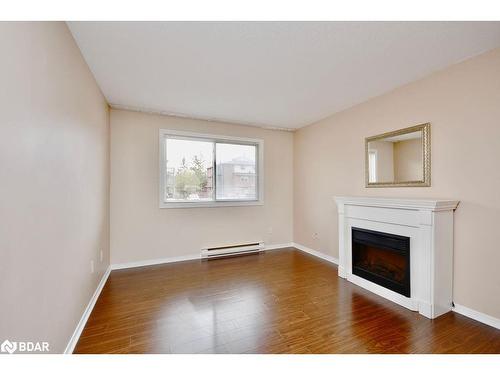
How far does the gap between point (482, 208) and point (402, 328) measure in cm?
132

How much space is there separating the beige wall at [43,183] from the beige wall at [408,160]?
11.1 feet

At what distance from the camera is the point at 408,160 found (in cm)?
271

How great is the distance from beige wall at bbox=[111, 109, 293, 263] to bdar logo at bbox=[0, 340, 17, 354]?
262 cm

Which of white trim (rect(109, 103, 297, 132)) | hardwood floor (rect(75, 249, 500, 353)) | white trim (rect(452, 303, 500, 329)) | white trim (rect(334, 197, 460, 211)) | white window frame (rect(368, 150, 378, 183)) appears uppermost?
white trim (rect(109, 103, 297, 132))

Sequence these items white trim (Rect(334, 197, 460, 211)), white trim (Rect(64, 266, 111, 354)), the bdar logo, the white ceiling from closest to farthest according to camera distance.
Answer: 1. the bdar logo
2. white trim (Rect(64, 266, 111, 354))
3. the white ceiling
4. white trim (Rect(334, 197, 460, 211))

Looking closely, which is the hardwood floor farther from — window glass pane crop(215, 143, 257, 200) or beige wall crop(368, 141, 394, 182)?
window glass pane crop(215, 143, 257, 200)

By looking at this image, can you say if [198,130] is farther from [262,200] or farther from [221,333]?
[221,333]

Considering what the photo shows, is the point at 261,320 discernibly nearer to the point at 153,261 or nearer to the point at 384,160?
the point at 153,261

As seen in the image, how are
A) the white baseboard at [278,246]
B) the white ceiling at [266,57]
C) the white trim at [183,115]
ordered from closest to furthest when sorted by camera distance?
the white ceiling at [266,57] → the white trim at [183,115] → the white baseboard at [278,246]

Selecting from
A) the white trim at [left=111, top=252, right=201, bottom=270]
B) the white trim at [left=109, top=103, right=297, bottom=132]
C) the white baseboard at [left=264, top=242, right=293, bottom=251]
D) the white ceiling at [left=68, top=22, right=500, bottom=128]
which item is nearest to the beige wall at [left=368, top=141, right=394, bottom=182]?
the white ceiling at [left=68, top=22, right=500, bottom=128]

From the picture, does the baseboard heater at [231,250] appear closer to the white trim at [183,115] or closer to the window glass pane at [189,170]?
the window glass pane at [189,170]

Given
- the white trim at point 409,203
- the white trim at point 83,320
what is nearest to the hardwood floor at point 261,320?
the white trim at point 83,320

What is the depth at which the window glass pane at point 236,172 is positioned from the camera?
4.28 m

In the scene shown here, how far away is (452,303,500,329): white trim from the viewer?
6.56ft
